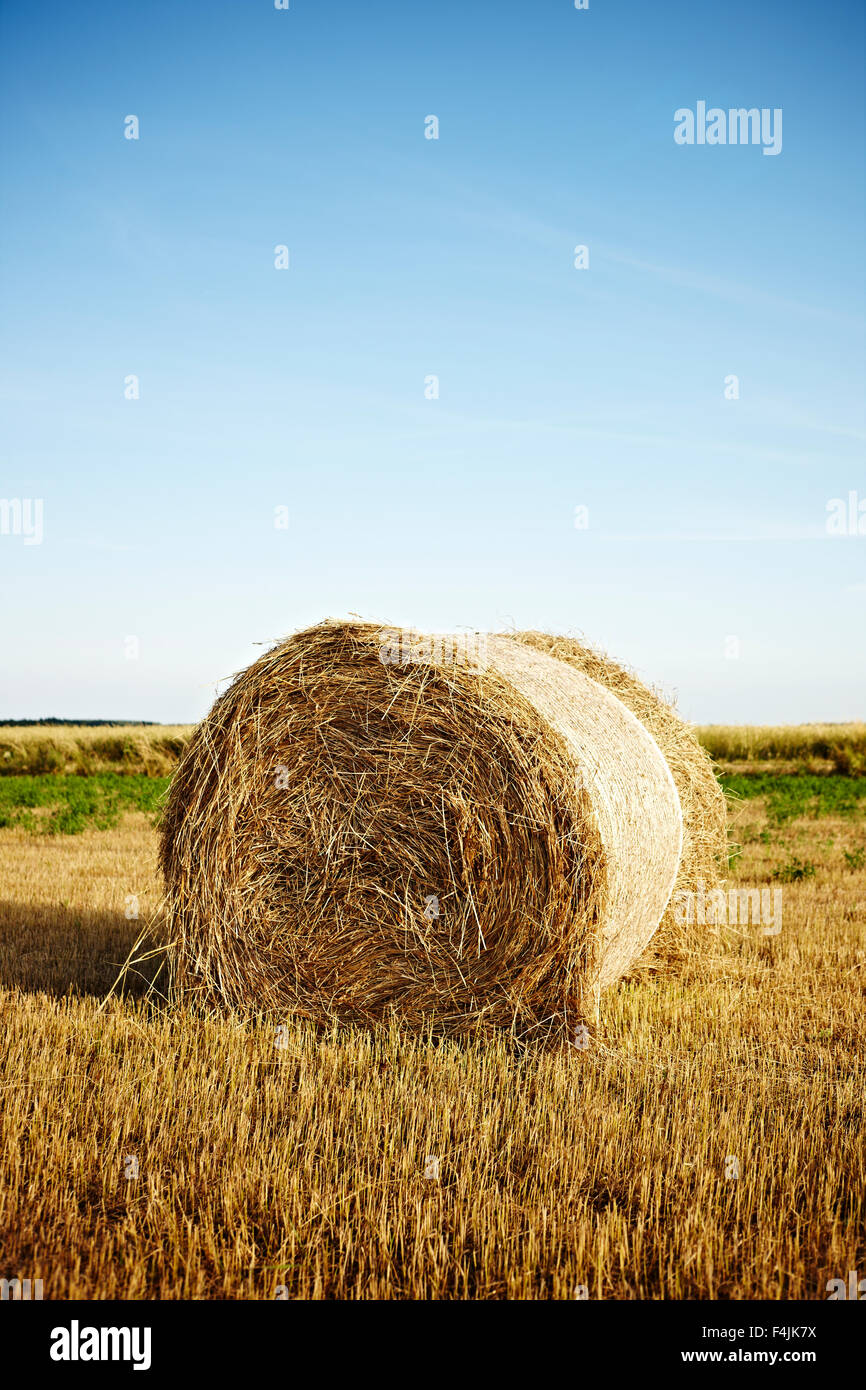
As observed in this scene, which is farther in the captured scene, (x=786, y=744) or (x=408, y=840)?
(x=786, y=744)

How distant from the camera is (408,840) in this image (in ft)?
19.5

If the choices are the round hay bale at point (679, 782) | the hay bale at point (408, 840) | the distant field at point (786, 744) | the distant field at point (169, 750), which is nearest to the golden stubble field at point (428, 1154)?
the hay bale at point (408, 840)

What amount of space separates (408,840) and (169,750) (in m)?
25.8

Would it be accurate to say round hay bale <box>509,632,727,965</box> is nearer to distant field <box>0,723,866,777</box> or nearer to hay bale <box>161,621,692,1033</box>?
hay bale <box>161,621,692,1033</box>

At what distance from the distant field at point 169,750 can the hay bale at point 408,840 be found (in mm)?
23492

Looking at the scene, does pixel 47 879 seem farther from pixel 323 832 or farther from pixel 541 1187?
pixel 541 1187

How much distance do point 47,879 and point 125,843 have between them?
11.0ft

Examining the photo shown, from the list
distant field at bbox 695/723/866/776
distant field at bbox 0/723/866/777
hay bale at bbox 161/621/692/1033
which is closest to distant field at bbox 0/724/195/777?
distant field at bbox 0/723/866/777

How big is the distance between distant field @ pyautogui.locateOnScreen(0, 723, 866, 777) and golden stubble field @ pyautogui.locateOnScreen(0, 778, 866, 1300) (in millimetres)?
24011

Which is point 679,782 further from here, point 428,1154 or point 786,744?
point 786,744

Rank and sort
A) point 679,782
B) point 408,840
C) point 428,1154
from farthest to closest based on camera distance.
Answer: point 679,782 < point 408,840 < point 428,1154

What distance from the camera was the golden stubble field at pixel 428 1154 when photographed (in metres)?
3.38

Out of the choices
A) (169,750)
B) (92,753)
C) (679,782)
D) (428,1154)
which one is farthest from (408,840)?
(92,753)
